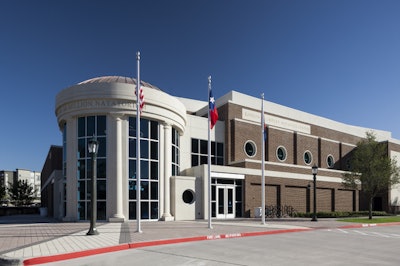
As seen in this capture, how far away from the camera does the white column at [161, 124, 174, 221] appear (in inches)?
985

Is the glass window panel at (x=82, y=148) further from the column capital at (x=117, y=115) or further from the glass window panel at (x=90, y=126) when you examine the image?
the column capital at (x=117, y=115)

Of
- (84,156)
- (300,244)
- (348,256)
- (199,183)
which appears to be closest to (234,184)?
(199,183)

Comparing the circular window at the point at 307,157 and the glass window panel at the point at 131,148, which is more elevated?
the glass window panel at the point at 131,148

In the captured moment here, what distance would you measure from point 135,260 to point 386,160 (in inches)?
1056

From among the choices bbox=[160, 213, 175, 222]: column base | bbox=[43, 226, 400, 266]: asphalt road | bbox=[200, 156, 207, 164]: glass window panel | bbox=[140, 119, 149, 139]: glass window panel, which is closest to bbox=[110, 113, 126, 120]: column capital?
bbox=[140, 119, 149, 139]: glass window panel

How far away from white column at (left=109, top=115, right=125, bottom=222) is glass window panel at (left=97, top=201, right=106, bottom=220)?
0.72 metres

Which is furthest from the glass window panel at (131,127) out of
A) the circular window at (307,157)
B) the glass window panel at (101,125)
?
the circular window at (307,157)

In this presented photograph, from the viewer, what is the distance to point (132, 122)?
24516 mm

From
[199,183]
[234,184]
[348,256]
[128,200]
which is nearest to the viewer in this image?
[348,256]

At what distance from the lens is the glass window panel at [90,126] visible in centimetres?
2405

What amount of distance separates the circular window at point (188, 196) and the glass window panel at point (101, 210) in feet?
19.3

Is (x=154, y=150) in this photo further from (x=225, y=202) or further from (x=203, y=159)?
(x=203, y=159)

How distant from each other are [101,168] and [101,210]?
104 inches

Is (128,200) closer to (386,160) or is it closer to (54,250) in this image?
(54,250)
